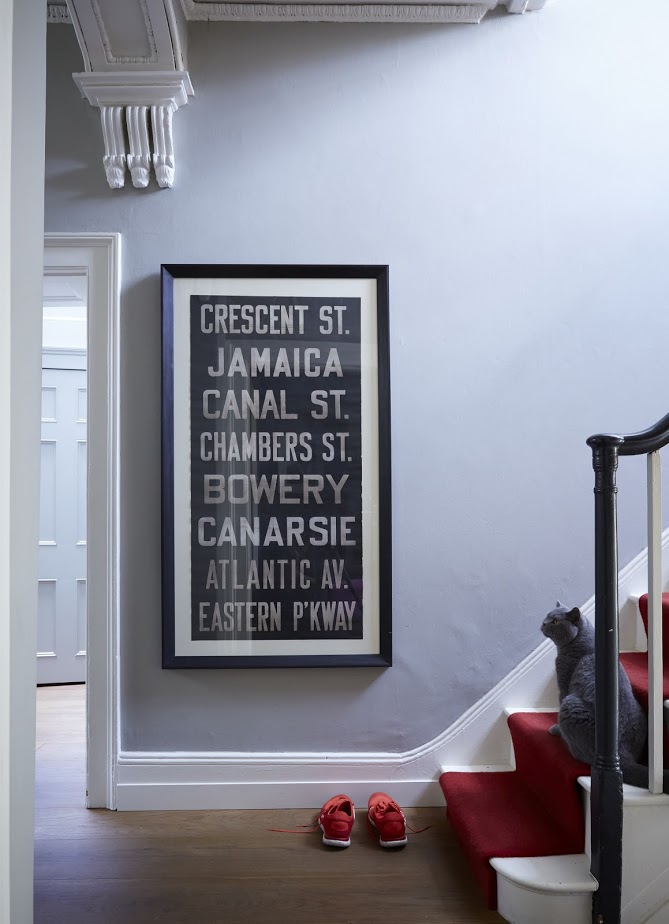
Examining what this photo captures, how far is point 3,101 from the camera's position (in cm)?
92

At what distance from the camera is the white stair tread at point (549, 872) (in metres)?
1.59

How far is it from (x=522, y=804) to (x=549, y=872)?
1.22 ft

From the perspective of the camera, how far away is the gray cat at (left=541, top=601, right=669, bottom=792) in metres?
1.68

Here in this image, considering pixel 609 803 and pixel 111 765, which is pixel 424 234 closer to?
pixel 609 803

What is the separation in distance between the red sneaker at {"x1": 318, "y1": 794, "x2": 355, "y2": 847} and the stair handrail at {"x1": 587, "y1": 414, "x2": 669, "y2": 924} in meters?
0.74

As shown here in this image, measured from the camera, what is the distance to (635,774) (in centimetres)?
165

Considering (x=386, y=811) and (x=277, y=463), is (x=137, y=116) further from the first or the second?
(x=386, y=811)

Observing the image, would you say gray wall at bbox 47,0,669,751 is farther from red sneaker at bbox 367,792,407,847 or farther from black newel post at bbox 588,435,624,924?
black newel post at bbox 588,435,624,924

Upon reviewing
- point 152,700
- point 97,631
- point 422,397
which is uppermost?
point 422,397

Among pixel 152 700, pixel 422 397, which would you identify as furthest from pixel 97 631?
pixel 422 397

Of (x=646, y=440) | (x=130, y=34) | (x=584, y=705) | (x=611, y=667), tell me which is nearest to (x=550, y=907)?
(x=584, y=705)

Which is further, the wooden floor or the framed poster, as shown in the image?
the framed poster

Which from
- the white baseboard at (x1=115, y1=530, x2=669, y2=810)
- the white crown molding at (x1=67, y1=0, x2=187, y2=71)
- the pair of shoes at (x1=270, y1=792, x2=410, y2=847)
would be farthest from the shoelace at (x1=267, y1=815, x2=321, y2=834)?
the white crown molding at (x1=67, y1=0, x2=187, y2=71)

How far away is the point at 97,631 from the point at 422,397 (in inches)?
55.8
